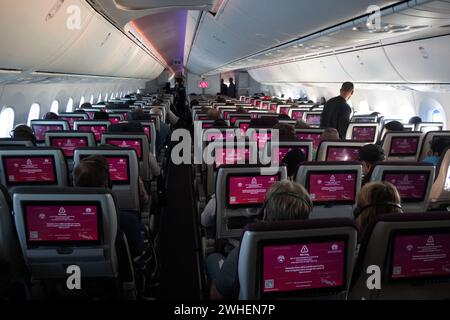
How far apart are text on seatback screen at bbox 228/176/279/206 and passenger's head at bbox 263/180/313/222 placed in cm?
144

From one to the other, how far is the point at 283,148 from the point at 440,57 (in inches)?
190

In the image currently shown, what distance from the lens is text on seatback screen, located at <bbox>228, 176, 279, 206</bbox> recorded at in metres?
4.09

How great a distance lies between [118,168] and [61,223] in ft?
6.48

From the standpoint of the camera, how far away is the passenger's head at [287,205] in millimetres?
2553

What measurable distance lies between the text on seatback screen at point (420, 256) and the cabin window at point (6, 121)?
28.8ft

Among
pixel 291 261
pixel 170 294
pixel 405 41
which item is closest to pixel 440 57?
pixel 405 41

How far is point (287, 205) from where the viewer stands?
256 cm

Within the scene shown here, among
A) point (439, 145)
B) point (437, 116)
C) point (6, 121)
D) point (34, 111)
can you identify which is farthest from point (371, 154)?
point (34, 111)

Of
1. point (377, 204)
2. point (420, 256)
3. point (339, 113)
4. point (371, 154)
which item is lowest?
point (420, 256)

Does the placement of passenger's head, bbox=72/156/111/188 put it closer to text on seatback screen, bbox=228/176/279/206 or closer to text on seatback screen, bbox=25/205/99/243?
text on seatback screen, bbox=25/205/99/243

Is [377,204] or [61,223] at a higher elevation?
[377,204]

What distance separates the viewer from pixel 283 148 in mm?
5801

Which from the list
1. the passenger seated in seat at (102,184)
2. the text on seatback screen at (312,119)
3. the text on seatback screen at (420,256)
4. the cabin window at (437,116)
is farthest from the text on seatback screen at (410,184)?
the text on seatback screen at (312,119)

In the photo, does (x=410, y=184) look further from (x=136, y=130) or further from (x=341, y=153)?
(x=136, y=130)
